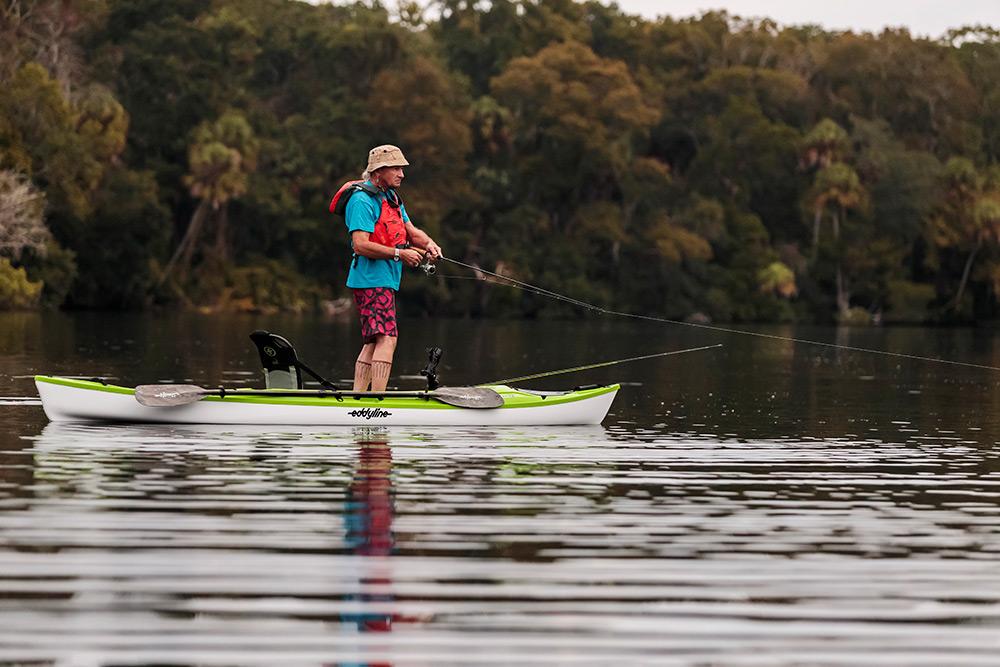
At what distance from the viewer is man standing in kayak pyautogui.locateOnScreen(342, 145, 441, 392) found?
1541cm

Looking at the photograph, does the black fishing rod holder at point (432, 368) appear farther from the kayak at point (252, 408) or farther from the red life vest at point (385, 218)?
the red life vest at point (385, 218)

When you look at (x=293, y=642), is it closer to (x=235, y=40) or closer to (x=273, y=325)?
(x=273, y=325)

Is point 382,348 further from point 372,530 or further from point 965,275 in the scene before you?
point 965,275

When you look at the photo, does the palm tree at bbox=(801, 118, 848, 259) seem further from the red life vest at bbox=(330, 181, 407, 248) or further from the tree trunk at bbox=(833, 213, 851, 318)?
the red life vest at bbox=(330, 181, 407, 248)

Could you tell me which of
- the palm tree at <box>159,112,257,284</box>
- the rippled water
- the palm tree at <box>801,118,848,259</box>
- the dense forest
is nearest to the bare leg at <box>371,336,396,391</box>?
the rippled water

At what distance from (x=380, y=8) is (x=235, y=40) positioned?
62.8 feet

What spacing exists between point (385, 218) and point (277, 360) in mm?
1519

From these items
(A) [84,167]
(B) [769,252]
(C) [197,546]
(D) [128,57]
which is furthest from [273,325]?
(C) [197,546]

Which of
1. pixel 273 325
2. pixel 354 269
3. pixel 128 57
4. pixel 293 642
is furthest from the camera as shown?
pixel 128 57

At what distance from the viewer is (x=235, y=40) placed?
268 feet

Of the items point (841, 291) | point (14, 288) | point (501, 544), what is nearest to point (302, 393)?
point (501, 544)

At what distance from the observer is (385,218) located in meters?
15.5

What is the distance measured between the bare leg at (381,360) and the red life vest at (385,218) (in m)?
0.80

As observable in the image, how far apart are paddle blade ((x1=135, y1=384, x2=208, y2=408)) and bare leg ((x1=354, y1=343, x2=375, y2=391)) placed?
136 centimetres
